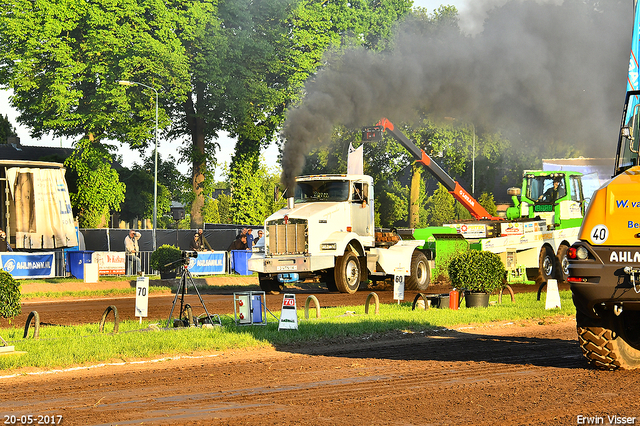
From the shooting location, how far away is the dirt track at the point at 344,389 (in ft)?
24.5

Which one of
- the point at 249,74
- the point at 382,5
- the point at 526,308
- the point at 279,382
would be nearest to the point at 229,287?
the point at 526,308

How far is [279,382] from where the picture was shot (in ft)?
30.6

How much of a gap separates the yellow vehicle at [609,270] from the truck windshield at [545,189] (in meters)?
18.3

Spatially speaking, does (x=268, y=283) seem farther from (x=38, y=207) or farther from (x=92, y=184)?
(x=92, y=184)

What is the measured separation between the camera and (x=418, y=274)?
24531mm

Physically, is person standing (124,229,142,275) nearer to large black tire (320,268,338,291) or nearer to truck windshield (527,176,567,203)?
large black tire (320,268,338,291)

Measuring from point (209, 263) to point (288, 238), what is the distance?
10.1 meters

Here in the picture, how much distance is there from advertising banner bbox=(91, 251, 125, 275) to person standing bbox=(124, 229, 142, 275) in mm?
273

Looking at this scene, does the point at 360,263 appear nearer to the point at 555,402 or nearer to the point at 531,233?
the point at 531,233

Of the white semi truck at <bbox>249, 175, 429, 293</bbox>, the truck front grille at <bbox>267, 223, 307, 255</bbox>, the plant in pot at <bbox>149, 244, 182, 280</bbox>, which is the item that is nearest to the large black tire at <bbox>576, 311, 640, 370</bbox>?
the white semi truck at <bbox>249, 175, 429, 293</bbox>

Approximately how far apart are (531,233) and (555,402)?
1873 cm

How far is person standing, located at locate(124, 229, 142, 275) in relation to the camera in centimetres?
3080

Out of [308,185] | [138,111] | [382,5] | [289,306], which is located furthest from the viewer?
[382,5]

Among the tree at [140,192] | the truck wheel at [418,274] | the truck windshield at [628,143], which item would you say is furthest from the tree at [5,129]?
the truck windshield at [628,143]
